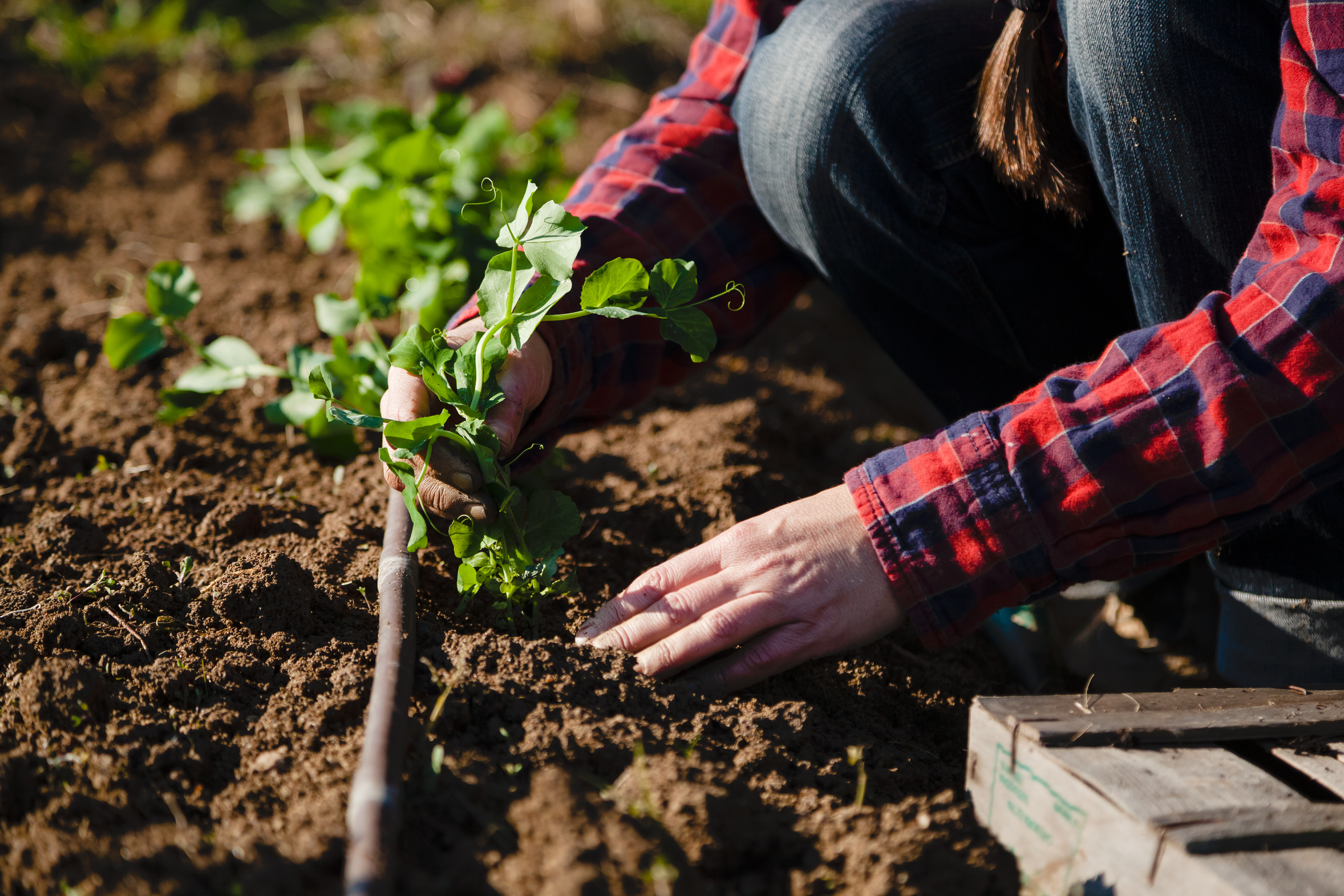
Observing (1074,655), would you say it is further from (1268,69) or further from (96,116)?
(96,116)

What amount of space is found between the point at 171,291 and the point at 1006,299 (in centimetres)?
142

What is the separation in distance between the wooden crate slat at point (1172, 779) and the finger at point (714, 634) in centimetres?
34

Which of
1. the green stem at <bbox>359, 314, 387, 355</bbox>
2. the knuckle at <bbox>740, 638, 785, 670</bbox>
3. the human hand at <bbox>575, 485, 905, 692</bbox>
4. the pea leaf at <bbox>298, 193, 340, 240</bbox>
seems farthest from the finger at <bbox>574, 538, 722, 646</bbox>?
the pea leaf at <bbox>298, 193, 340, 240</bbox>

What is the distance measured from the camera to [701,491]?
1646 mm

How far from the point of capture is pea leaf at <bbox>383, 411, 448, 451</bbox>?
110 cm

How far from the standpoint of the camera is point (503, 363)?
1.21 m

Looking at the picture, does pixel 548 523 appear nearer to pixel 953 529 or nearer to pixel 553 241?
pixel 553 241

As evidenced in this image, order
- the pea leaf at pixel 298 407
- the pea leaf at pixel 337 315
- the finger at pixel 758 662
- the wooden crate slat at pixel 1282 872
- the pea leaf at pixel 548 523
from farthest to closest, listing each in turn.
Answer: the pea leaf at pixel 337 315, the pea leaf at pixel 298 407, the pea leaf at pixel 548 523, the finger at pixel 758 662, the wooden crate slat at pixel 1282 872

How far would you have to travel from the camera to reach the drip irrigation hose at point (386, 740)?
85 centimetres

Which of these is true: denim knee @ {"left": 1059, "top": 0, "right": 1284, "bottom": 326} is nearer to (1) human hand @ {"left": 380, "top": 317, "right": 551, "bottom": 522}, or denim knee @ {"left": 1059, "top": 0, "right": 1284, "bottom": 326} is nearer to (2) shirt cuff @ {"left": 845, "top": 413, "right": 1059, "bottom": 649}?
(2) shirt cuff @ {"left": 845, "top": 413, "right": 1059, "bottom": 649}

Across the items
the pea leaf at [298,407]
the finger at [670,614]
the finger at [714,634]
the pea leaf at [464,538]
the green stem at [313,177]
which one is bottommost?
the finger at [714,634]

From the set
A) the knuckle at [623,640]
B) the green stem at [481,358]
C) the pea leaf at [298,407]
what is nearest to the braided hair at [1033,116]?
the green stem at [481,358]

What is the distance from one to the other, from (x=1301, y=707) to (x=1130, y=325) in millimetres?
717

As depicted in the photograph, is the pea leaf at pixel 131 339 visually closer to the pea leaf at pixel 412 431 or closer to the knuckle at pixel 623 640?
the pea leaf at pixel 412 431
